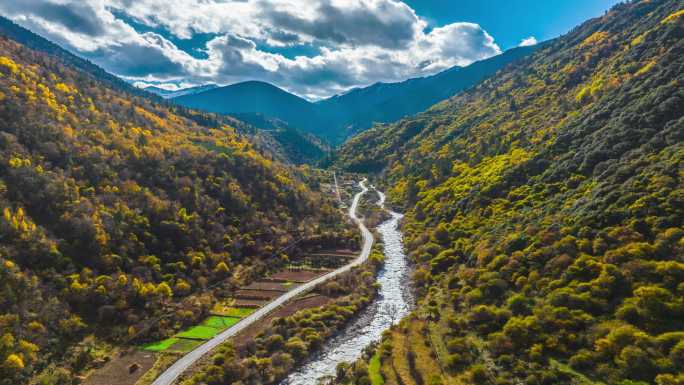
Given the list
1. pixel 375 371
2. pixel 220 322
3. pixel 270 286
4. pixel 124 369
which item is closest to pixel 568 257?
pixel 375 371

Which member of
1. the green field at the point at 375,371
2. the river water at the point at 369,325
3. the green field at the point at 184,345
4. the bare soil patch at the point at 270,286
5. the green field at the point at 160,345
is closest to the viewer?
the green field at the point at 375,371

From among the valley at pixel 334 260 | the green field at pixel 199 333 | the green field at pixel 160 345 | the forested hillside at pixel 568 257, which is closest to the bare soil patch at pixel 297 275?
the valley at pixel 334 260

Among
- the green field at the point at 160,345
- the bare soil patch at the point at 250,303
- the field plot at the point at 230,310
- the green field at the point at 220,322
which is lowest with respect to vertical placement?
the green field at the point at 160,345

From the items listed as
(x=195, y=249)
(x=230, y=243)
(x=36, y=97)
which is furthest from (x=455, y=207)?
(x=36, y=97)

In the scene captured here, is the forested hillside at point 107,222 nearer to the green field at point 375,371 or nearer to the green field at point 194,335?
the green field at point 194,335

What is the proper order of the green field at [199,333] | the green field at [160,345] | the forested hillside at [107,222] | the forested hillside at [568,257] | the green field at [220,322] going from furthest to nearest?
1. the green field at [220,322]
2. the green field at [199,333]
3. the green field at [160,345]
4. the forested hillside at [107,222]
5. the forested hillside at [568,257]

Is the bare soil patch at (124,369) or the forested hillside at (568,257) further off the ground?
the forested hillside at (568,257)

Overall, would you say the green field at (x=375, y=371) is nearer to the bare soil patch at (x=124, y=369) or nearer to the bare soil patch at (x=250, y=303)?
the bare soil patch at (x=250, y=303)

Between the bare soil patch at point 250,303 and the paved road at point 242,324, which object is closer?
the paved road at point 242,324
